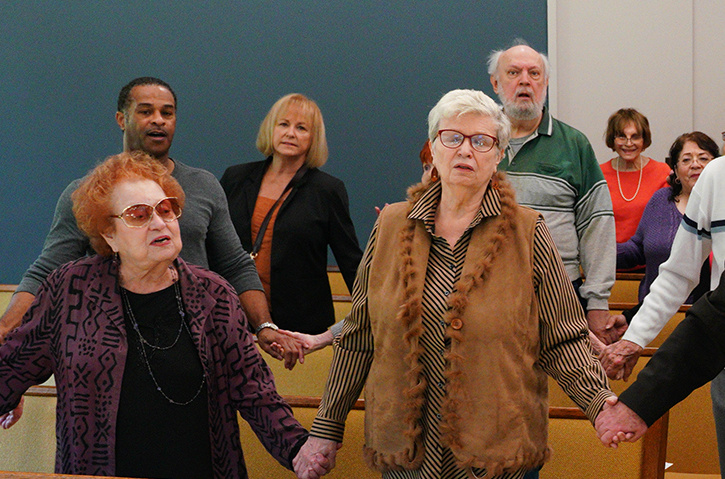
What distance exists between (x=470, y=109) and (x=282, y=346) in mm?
1025

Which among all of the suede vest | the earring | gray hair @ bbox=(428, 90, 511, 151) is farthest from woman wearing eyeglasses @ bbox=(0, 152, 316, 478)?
gray hair @ bbox=(428, 90, 511, 151)

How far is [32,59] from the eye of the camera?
18.6ft

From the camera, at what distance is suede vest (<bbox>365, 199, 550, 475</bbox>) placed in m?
1.65

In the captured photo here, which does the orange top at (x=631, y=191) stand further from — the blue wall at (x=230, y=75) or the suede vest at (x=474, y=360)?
the suede vest at (x=474, y=360)

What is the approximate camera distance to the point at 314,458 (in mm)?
1812

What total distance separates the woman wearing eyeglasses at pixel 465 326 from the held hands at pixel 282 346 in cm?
58

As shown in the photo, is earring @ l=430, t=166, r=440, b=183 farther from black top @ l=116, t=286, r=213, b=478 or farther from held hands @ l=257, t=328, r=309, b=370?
held hands @ l=257, t=328, r=309, b=370

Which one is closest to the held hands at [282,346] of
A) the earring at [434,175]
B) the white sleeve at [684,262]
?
the earring at [434,175]

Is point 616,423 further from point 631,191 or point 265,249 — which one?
point 631,191

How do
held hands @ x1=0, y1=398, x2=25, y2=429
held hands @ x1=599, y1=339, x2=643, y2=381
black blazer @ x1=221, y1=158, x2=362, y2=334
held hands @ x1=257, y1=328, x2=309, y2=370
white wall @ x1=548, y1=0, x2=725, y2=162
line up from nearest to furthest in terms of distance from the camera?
held hands @ x1=0, y1=398, x2=25, y2=429 → held hands @ x1=599, y1=339, x2=643, y2=381 → held hands @ x1=257, y1=328, x2=309, y2=370 → black blazer @ x1=221, y1=158, x2=362, y2=334 → white wall @ x1=548, y1=0, x2=725, y2=162

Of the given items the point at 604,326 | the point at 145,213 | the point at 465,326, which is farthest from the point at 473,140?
the point at 604,326

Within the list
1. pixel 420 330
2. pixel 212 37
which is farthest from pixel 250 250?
pixel 212 37

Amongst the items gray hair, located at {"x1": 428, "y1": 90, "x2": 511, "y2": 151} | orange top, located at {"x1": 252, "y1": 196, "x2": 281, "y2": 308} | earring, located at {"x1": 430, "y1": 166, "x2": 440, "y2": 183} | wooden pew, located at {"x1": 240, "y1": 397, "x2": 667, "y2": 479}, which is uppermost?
gray hair, located at {"x1": 428, "y1": 90, "x2": 511, "y2": 151}

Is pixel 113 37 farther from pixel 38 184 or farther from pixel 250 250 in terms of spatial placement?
pixel 250 250
